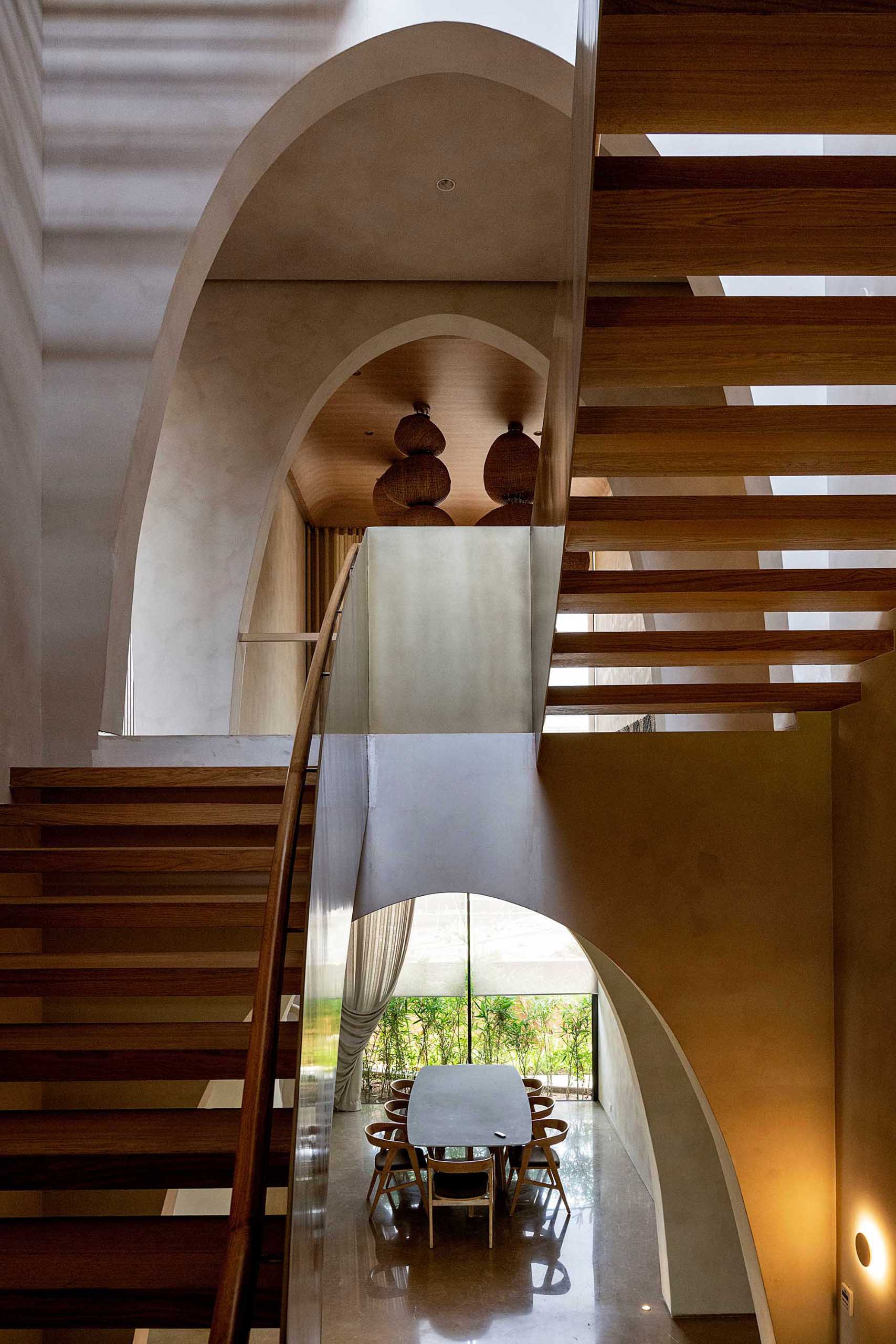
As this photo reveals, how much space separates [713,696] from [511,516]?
4462 mm

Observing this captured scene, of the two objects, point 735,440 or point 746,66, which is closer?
point 746,66

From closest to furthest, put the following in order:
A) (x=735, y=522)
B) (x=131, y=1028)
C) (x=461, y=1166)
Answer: (x=131, y=1028) → (x=735, y=522) → (x=461, y=1166)

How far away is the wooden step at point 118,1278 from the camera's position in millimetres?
2502

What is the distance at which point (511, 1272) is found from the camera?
798 cm

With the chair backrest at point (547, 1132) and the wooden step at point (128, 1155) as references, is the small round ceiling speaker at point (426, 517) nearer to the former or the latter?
the chair backrest at point (547, 1132)

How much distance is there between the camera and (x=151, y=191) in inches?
212

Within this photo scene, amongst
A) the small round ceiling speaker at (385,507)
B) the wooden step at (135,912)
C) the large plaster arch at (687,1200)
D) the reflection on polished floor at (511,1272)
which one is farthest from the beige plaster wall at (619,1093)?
the wooden step at (135,912)

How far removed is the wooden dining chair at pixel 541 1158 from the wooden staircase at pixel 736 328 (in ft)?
17.7

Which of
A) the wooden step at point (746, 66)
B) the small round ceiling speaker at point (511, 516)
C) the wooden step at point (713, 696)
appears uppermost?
the small round ceiling speaker at point (511, 516)

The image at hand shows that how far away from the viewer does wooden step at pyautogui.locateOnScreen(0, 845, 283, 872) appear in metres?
3.90

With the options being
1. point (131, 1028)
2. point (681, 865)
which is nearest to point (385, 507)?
point (681, 865)

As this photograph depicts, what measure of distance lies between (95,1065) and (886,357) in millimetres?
3102

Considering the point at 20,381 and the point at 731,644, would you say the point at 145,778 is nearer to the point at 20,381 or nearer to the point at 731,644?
the point at 20,381

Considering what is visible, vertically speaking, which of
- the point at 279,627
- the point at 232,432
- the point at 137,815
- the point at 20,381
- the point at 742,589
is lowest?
the point at 137,815
